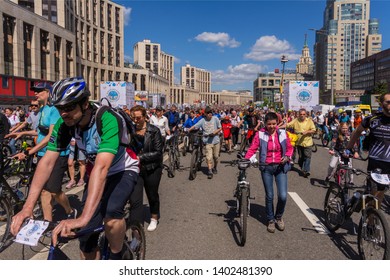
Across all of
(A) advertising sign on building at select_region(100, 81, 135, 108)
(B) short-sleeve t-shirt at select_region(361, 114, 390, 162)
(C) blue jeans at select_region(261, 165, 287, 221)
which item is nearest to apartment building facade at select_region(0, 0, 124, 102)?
(A) advertising sign on building at select_region(100, 81, 135, 108)

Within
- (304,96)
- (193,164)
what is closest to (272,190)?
(193,164)

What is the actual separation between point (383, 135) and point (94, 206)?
388 cm

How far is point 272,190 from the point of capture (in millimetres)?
5168

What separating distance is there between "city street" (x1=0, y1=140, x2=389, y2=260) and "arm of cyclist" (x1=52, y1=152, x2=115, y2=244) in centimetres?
87

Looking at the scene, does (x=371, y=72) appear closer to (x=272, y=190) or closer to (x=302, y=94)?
(x=302, y=94)

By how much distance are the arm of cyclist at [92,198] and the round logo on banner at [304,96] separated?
18310 millimetres

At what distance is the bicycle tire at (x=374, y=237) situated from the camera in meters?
3.46

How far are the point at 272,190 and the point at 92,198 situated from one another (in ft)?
11.4

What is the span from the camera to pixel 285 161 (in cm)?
507

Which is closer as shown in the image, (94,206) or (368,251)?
(94,206)

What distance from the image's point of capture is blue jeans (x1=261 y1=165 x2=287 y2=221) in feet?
16.8

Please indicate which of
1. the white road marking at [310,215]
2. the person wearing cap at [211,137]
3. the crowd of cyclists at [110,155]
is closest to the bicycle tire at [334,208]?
the white road marking at [310,215]
